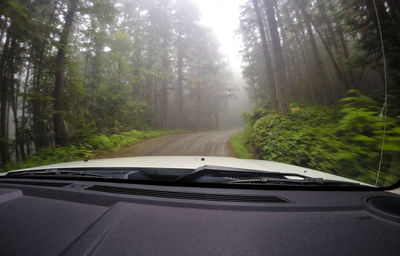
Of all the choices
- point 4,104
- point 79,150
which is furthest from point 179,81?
point 4,104

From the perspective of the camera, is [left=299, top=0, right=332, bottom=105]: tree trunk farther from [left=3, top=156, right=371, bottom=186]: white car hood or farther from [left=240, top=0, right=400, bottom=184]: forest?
[left=3, top=156, right=371, bottom=186]: white car hood

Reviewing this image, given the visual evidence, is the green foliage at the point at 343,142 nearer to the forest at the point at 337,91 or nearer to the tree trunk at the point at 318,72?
the forest at the point at 337,91

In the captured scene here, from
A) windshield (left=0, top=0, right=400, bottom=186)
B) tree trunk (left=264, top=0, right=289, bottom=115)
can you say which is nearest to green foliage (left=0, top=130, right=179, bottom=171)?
windshield (left=0, top=0, right=400, bottom=186)

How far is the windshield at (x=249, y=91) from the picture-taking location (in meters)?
2.78

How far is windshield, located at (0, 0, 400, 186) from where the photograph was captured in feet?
9.13

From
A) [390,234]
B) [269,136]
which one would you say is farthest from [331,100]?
[390,234]

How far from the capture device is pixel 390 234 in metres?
1.01

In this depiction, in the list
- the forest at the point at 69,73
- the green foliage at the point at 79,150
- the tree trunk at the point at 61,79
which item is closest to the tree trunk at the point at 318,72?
the forest at the point at 69,73

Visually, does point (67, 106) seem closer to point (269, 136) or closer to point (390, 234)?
point (269, 136)

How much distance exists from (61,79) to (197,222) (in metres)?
8.88

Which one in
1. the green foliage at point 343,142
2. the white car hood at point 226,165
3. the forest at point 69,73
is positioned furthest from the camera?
the forest at point 69,73

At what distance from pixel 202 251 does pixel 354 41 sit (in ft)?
18.9

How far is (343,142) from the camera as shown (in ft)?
10.0

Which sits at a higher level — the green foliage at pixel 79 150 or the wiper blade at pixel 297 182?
the green foliage at pixel 79 150
